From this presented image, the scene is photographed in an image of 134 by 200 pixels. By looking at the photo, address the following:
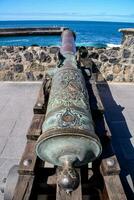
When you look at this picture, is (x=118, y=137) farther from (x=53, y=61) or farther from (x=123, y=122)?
Result: (x=53, y=61)

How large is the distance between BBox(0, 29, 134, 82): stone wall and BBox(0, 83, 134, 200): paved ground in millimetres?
280

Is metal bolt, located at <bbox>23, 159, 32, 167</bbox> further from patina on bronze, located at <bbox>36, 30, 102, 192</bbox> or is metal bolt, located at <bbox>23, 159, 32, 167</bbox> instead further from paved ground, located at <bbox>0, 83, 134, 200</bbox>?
paved ground, located at <bbox>0, 83, 134, 200</bbox>

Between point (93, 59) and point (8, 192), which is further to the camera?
point (93, 59)

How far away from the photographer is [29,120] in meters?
4.82

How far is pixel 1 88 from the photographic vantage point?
6609 millimetres

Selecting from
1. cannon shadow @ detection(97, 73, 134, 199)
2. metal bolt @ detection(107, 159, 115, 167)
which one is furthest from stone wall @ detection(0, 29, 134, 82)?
metal bolt @ detection(107, 159, 115, 167)

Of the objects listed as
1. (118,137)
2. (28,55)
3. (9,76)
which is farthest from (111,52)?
(118,137)

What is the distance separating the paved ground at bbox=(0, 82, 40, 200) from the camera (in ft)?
12.2

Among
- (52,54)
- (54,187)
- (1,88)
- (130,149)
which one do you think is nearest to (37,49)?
(52,54)

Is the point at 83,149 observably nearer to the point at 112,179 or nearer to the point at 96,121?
the point at 112,179

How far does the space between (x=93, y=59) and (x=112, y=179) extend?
16.3ft

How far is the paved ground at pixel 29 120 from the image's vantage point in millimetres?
3581

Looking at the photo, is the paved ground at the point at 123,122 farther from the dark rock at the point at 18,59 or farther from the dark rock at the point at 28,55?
the dark rock at the point at 18,59

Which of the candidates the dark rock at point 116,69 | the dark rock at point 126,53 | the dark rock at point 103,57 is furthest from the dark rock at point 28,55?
the dark rock at point 126,53
